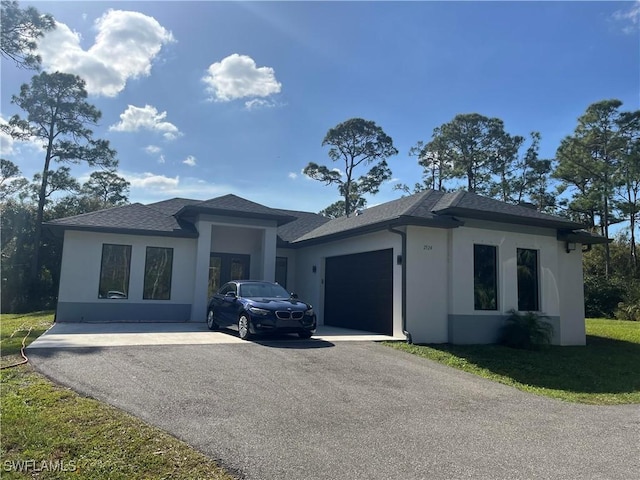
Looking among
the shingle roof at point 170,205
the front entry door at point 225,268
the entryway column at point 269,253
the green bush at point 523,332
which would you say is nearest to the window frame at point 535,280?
the green bush at point 523,332

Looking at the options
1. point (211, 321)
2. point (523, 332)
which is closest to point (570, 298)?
point (523, 332)

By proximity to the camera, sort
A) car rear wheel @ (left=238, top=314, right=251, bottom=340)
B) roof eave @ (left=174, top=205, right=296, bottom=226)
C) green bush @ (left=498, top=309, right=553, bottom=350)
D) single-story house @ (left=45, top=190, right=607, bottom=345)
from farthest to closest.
Result: roof eave @ (left=174, top=205, right=296, bottom=226)
single-story house @ (left=45, top=190, right=607, bottom=345)
green bush @ (left=498, top=309, right=553, bottom=350)
car rear wheel @ (left=238, top=314, right=251, bottom=340)

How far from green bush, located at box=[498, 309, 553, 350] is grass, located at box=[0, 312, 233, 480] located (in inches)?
400

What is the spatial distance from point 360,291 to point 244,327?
187 inches

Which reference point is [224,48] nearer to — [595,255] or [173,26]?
[173,26]

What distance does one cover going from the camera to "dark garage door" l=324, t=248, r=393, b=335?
1268 centimetres

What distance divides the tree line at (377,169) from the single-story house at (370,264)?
827cm

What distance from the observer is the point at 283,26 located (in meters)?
11.5

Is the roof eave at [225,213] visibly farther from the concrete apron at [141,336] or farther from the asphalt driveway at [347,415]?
the asphalt driveway at [347,415]

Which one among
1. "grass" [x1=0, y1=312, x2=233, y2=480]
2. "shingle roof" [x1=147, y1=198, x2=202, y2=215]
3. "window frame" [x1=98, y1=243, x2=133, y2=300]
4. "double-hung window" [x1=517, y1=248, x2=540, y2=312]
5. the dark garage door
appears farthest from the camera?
"shingle roof" [x1=147, y1=198, x2=202, y2=215]

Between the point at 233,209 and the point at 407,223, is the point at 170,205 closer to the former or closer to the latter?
the point at 233,209

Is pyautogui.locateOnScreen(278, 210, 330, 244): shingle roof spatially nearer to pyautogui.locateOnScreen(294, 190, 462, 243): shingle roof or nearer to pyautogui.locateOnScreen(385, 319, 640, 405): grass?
pyautogui.locateOnScreen(294, 190, 462, 243): shingle roof

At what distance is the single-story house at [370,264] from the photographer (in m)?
11.9

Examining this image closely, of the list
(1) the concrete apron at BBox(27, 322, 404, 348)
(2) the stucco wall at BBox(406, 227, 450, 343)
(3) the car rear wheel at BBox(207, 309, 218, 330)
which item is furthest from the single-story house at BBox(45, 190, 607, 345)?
(3) the car rear wheel at BBox(207, 309, 218, 330)
